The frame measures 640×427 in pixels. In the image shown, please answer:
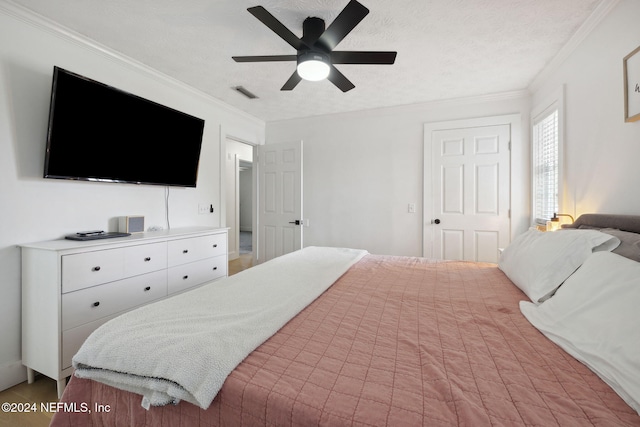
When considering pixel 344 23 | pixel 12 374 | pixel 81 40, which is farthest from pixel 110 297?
pixel 344 23

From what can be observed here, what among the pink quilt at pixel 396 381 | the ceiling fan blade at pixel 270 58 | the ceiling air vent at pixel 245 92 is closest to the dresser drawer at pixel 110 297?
the pink quilt at pixel 396 381

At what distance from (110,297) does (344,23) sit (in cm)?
234

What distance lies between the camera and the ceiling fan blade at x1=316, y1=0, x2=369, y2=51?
4.63 ft

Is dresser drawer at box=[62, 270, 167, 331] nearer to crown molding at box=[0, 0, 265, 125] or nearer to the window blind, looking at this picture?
crown molding at box=[0, 0, 265, 125]

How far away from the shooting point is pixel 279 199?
4.04 meters

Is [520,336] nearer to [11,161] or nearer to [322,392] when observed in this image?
[322,392]

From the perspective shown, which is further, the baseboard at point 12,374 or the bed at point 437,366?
the baseboard at point 12,374

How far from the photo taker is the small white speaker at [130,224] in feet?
7.87

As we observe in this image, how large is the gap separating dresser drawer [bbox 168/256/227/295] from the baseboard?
953 mm

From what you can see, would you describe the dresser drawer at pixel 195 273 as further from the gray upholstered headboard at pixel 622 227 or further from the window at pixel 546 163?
the window at pixel 546 163

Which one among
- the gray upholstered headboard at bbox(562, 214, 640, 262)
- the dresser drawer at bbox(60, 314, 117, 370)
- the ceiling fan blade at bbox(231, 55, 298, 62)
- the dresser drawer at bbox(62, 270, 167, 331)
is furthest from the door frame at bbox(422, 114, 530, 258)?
the dresser drawer at bbox(60, 314, 117, 370)

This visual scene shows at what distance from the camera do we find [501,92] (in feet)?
10.5

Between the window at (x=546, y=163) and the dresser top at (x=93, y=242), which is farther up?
the window at (x=546, y=163)

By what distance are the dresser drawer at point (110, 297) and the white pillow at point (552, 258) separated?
2543mm
